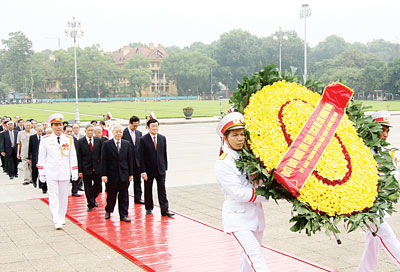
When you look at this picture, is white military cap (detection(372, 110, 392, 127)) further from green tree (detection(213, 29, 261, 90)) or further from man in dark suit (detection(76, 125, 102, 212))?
green tree (detection(213, 29, 261, 90))

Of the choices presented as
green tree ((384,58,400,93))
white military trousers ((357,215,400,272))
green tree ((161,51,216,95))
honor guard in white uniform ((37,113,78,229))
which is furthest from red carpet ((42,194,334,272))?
green tree ((161,51,216,95))

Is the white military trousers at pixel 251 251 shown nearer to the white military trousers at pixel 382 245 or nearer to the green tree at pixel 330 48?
the white military trousers at pixel 382 245

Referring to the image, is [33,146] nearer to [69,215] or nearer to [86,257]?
[69,215]

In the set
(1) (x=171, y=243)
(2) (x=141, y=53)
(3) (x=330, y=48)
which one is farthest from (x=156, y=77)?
(1) (x=171, y=243)

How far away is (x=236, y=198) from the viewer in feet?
14.4

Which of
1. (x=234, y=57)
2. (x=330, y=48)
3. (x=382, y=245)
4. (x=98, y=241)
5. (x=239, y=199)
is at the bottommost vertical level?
(x=98, y=241)

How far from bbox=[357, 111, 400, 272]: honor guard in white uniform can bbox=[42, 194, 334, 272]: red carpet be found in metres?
0.79

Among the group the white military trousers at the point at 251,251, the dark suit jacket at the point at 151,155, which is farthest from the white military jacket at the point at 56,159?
the white military trousers at the point at 251,251

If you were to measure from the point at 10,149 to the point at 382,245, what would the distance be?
12303mm

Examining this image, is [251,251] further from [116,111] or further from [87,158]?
[116,111]

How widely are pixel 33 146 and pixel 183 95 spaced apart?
4718 inches

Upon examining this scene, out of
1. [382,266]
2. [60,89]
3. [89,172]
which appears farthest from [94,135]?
[60,89]

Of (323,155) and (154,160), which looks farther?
(154,160)

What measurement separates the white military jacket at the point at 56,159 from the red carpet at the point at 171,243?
0.94 m
